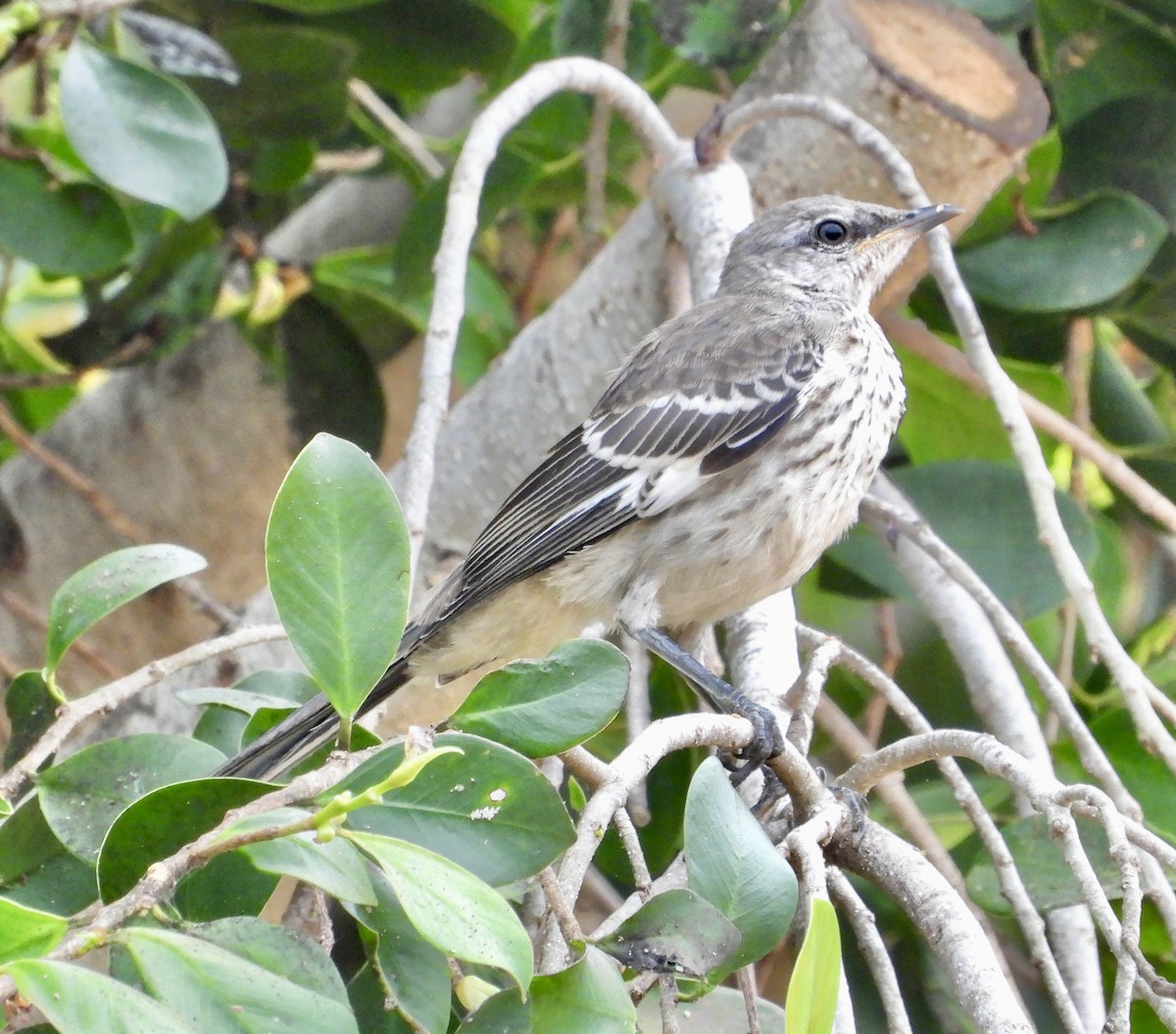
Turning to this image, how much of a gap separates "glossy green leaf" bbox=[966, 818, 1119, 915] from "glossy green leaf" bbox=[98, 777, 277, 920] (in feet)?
2.96

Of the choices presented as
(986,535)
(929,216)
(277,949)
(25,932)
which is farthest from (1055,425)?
(25,932)

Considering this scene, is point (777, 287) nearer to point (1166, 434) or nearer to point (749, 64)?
point (749, 64)

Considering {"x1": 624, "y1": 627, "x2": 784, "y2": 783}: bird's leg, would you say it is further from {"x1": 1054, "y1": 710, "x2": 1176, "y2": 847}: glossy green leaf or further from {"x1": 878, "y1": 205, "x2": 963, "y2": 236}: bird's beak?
{"x1": 878, "y1": 205, "x2": 963, "y2": 236}: bird's beak

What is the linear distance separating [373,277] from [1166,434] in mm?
1711

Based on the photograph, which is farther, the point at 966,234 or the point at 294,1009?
the point at 966,234

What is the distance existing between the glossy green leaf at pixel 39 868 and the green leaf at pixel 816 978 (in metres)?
0.68

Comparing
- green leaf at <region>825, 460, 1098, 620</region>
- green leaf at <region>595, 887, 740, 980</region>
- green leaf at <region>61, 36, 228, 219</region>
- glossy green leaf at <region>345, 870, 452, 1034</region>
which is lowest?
green leaf at <region>825, 460, 1098, 620</region>

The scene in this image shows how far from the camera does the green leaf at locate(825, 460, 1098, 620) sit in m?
2.30

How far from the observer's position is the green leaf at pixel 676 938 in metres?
1.07

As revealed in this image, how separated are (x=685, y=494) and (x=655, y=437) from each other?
125 mm

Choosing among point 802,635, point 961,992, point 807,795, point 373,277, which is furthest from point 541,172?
point 961,992

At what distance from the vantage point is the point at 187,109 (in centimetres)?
206

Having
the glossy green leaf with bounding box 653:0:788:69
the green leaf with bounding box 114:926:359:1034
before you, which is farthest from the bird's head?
the green leaf with bounding box 114:926:359:1034

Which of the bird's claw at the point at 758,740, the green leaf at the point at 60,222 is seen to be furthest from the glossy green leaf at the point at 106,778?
the green leaf at the point at 60,222
